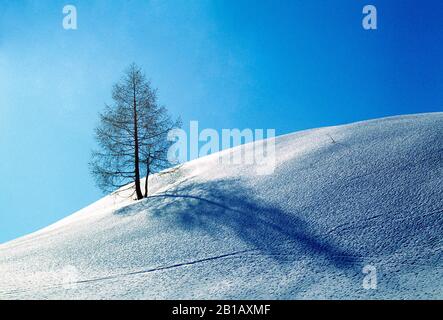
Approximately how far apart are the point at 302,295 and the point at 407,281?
1581mm

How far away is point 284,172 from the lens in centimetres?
944

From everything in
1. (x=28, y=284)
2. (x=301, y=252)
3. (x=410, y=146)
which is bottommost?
(x=28, y=284)

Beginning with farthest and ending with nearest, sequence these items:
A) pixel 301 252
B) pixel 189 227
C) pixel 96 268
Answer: pixel 189 227
pixel 96 268
pixel 301 252

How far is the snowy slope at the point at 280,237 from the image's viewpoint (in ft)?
16.4

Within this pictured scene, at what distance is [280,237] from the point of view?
6.39 metres

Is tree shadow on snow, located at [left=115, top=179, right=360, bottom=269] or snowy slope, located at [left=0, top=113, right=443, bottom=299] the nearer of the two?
snowy slope, located at [left=0, top=113, right=443, bottom=299]

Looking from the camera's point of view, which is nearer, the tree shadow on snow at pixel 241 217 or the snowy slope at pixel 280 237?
the snowy slope at pixel 280 237

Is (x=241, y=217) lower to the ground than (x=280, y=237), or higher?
higher

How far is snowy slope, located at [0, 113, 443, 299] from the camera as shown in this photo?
5.00 m

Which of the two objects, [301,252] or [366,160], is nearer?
[301,252]

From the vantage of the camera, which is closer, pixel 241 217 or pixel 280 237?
pixel 280 237

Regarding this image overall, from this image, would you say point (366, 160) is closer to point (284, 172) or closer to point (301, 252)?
point (284, 172)
